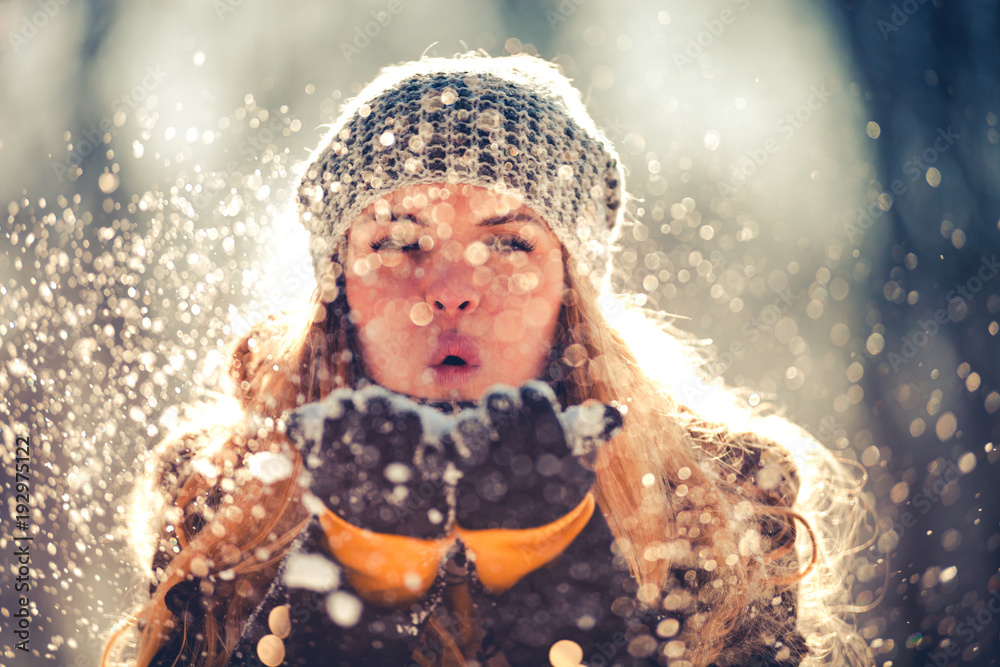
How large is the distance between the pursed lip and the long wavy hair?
143 millimetres

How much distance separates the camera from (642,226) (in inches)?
53.6

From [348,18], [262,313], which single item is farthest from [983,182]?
[262,313]

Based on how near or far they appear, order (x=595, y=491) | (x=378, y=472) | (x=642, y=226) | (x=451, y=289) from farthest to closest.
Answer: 1. (x=642, y=226)
2. (x=595, y=491)
3. (x=451, y=289)
4. (x=378, y=472)

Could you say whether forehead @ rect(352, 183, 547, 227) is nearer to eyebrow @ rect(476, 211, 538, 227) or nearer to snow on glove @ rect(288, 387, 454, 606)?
eyebrow @ rect(476, 211, 538, 227)

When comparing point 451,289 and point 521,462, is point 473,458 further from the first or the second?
point 451,289

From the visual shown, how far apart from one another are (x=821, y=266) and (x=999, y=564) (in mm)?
1053

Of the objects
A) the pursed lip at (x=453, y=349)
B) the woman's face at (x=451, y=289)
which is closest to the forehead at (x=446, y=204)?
the woman's face at (x=451, y=289)

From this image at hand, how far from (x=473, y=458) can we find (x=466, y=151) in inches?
14.4

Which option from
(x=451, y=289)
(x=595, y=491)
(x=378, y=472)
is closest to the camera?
(x=378, y=472)

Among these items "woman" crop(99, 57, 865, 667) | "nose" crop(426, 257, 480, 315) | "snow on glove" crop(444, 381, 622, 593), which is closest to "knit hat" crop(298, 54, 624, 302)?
"woman" crop(99, 57, 865, 667)

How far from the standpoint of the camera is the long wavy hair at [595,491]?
0.66 metres

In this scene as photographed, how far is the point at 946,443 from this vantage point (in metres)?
1.48

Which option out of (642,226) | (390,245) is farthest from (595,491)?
(642,226)

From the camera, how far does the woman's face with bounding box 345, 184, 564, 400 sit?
22.5 inches
